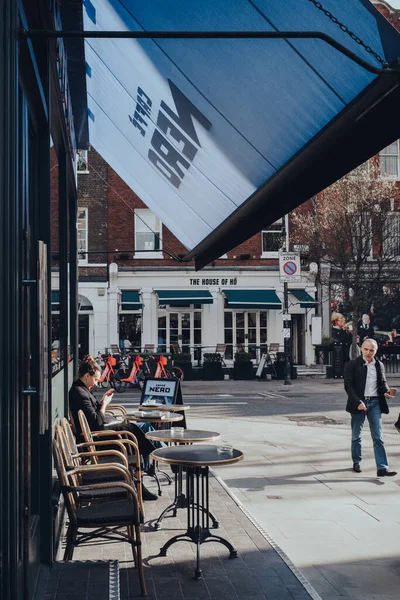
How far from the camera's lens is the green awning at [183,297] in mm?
32625

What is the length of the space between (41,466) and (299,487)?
4.74 meters

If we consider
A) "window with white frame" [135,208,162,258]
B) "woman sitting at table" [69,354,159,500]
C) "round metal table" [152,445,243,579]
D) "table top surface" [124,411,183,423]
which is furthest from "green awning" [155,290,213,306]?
"round metal table" [152,445,243,579]

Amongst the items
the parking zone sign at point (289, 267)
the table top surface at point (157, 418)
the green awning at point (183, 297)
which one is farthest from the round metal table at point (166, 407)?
the green awning at point (183, 297)

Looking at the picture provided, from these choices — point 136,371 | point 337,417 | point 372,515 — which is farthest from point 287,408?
point 372,515

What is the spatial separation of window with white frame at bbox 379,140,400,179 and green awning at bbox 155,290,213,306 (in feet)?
34.3

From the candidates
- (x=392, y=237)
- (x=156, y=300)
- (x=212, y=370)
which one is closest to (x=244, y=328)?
(x=156, y=300)

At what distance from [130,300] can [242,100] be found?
2725 cm

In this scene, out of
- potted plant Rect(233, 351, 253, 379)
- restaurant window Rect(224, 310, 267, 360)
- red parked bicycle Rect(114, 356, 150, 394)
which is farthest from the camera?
restaurant window Rect(224, 310, 267, 360)

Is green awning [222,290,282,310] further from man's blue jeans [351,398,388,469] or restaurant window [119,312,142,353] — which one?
man's blue jeans [351,398,388,469]

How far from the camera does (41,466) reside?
5113 mm

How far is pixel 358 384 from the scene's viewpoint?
10156mm

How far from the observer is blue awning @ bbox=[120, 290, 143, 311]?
108 ft

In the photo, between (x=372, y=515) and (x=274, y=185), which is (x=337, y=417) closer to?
(x=372, y=515)

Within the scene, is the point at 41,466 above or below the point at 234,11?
below
